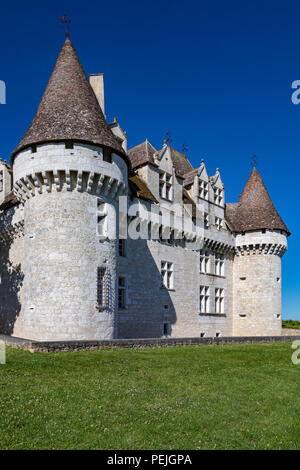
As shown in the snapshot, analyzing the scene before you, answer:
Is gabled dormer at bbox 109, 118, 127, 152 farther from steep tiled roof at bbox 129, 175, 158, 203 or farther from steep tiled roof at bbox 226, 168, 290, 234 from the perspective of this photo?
steep tiled roof at bbox 226, 168, 290, 234

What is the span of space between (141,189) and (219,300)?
11.6 m

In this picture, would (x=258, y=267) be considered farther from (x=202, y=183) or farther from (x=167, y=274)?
(x=167, y=274)

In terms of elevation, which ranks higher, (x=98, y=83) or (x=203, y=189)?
(x=98, y=83)

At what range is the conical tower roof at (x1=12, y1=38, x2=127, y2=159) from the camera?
56.6 ft

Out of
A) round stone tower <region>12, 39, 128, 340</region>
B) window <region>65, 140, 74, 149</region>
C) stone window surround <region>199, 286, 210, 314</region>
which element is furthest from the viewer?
stone window surround <region>199, 286, 210, 314</region>

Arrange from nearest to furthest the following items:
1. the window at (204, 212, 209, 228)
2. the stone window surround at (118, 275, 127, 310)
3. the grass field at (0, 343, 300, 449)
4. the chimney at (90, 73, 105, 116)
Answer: the grass field at (0, 343, 300, 449) < the stone window surround at (118, 275, 127, 310) < the chimney at (90, 73, 105, 116) < the window at (204, 212, 209, 228)

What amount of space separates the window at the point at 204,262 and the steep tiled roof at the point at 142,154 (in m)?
7.70

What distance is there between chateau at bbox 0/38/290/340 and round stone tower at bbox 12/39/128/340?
0.05m

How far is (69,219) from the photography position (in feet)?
55.8

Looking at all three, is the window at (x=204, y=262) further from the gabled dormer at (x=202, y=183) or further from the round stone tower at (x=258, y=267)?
the gabled dormer at (x=202, y=183)

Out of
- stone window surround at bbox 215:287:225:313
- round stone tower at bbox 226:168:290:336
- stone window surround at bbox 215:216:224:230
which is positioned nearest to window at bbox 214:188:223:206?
stone window surround at bbox 215:216:224:230

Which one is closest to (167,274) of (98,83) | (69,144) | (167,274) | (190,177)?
(167,274)

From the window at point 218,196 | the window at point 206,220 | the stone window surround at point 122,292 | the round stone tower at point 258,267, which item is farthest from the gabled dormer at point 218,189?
the stone window surround at point 122,292
